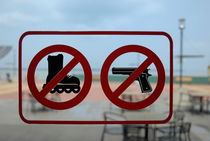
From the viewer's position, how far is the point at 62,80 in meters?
1.07

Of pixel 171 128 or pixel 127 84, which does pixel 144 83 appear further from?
pixel 171 128

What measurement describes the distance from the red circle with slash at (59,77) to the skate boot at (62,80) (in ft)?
0.07

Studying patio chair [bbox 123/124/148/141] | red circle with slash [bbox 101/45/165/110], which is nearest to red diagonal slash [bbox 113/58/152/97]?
red circle with slash [bbox 101/45/165/110]

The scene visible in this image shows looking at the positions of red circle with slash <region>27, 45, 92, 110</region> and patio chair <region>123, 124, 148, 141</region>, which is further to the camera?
patio chair <region>123, 124, 148, 141</region>

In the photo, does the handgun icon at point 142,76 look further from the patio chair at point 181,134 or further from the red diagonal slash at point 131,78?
the patio chair at point 181,134

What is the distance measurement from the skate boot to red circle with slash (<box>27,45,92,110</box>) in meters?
0.02

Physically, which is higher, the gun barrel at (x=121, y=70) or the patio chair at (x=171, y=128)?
the gun barrel at (x=121, y=70)

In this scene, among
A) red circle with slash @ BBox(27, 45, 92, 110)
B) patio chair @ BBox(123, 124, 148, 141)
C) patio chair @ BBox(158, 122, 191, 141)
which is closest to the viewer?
red circle with slash @ BBox(27, 45, 92, 110)

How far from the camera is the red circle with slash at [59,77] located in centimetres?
106

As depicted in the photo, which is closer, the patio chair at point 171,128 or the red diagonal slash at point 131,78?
the red diagonal slash at point 131,78

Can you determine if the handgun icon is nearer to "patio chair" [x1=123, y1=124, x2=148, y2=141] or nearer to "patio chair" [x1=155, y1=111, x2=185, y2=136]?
"patio chair" [x1=123, y1=124, x2=148, y2=141]

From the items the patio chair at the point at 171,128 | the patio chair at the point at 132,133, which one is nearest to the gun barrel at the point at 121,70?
the patio chair at the point at 132,133

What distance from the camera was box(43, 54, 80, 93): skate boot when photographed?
1.06 m

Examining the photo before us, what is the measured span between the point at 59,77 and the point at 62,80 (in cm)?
3
